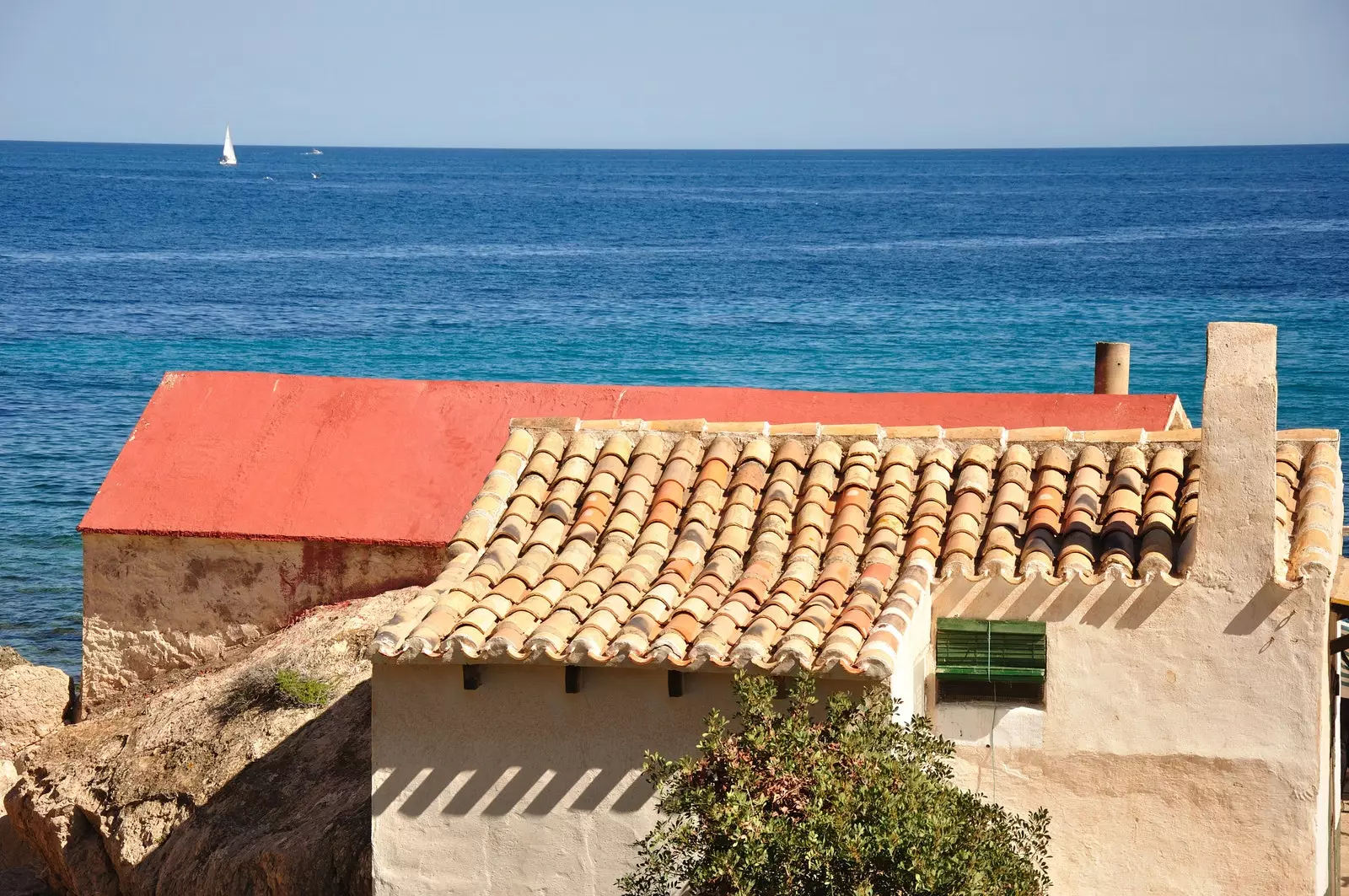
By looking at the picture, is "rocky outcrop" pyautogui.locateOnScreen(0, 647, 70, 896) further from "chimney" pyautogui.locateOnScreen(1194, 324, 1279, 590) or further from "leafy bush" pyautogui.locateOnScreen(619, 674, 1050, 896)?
"chimney" pyautogui.locateOnScreen(1194, 324, 1279, 590)

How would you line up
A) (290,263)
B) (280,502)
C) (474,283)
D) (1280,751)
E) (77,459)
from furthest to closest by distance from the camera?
(290,263) < (474,283) < (77,459) < (280,502) < (1280,751)

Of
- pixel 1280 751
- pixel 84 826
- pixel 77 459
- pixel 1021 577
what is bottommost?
pixel 84 826

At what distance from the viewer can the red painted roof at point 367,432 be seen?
15.1 meters

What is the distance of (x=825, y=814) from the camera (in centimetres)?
715

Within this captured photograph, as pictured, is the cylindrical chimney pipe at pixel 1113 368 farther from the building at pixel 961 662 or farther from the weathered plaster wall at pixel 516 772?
the weathered plaster wall at pixel 516 772

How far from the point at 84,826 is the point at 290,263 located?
70.6 meters

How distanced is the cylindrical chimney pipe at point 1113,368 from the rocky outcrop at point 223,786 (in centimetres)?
852

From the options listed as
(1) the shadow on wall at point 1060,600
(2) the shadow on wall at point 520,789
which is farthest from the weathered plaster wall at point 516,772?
(1) the shadow on wall at point 1060,600

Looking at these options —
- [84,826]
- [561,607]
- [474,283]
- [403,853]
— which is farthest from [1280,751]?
[474,283]

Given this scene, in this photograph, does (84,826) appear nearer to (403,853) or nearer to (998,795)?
(403,853)

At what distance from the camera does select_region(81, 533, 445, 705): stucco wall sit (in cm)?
1494

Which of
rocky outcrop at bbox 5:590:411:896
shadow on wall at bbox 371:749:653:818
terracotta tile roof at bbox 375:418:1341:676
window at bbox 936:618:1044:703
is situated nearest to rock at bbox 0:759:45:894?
rocky outcrop at bbox 5:590:411:896

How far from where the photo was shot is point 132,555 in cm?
1531

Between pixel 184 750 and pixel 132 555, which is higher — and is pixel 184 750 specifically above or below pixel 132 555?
below
